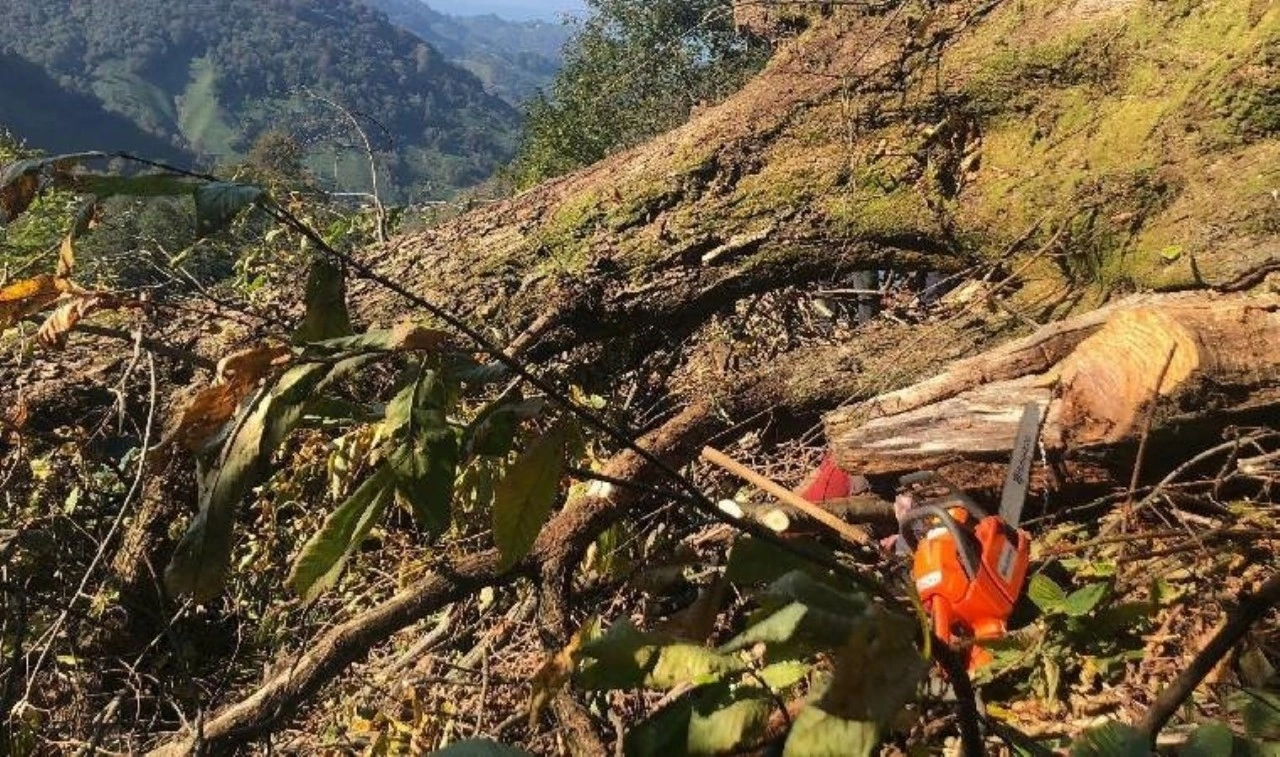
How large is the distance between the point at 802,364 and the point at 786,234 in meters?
0.52

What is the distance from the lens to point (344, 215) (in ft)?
Answer: 16.2

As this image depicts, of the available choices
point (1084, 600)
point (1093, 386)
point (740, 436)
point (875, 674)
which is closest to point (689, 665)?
point (875, 674)

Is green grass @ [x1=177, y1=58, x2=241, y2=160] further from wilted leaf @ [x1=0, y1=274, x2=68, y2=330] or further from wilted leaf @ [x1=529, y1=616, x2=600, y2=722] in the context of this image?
wilted leaf @ [x1=529, y1=616, x2=600, y2=722]

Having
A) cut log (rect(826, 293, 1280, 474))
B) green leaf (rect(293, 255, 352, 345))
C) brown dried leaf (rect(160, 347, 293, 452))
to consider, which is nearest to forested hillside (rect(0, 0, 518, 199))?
cut log (rect(826, 293, 1280, 474))

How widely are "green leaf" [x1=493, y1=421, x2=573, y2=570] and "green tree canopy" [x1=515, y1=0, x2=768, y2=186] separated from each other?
942 centimetres

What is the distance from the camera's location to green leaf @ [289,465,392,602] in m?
0.81

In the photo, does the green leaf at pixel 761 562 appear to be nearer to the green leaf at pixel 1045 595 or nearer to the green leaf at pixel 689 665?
the green leaf at pixel 689 665

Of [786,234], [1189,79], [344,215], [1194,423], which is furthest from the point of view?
[344,215]

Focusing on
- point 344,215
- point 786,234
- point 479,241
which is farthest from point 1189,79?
point 344,215

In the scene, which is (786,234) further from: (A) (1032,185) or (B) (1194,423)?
(B) (1194,423)

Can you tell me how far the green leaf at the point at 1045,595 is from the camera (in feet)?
5.30

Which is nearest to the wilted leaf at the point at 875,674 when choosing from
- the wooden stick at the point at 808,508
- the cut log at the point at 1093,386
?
the wooden stick at the point at 808,508

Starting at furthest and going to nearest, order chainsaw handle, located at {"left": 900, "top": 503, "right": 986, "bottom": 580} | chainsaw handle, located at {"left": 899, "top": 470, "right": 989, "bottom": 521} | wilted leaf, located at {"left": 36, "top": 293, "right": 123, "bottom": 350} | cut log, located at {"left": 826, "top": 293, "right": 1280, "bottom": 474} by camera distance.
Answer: cut log, located at {"left": 826, "top": 293, "right": 1280, "bottom": 474}, chainsaw handle, located at {"left": 899, "top": 470, "right": 989, "bottom": 521}, chainsaw handle, located at {"left": 900, "top": 503, "right": 986, "bottom": 580}, wilted leaf, located at {"left": 36, "top": 293, "right": 123, "bottom": 350}

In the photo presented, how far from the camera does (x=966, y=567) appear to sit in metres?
1.56
